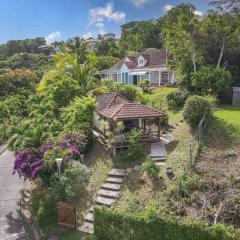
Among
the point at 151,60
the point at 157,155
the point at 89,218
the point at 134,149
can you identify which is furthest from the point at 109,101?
the point at 151,60

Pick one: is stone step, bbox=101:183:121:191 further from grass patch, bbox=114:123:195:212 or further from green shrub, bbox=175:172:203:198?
green shrub, bbox=175:172:203:198

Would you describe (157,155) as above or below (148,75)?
below

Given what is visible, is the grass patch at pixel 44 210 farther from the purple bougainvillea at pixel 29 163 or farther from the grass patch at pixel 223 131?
the grass patch at pixel 223 131

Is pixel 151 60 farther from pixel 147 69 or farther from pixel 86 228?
pixel 86 228

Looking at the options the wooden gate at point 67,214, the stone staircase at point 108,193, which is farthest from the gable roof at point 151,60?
the wooden gate at point 67,214

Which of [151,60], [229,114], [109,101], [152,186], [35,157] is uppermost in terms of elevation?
[151,60]

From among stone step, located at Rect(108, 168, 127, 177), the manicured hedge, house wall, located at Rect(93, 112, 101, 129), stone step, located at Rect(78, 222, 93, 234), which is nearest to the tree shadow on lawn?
stone step, located at Rect(108, 168, 127, 177)
